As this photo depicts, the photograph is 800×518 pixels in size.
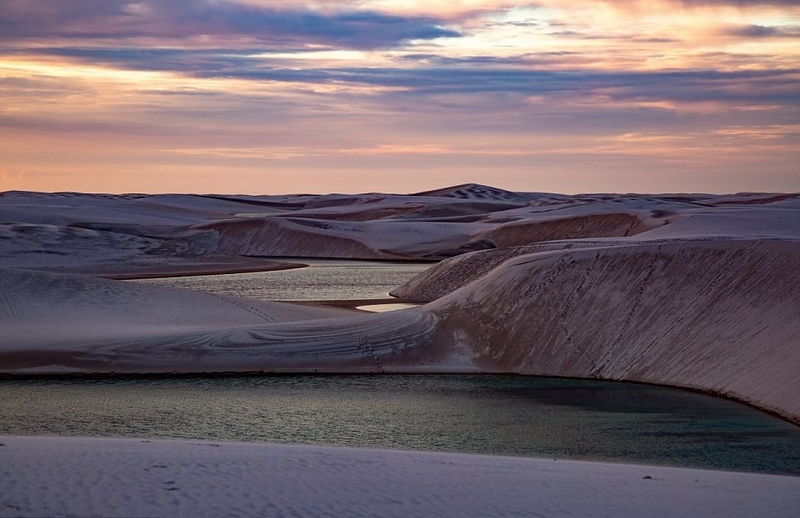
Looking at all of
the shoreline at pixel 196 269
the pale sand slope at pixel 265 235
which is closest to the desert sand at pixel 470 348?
the shoreline at pixel 196 269

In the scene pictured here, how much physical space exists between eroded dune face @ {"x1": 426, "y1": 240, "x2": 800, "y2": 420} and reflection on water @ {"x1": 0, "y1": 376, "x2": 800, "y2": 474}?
0.66 meters

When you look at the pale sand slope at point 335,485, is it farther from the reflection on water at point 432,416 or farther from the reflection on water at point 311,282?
the reflection on water at point 311,282

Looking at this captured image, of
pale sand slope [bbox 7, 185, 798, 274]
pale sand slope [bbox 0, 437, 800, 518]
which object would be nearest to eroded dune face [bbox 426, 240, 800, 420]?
pale sand slope [bbox 0, 437, 800, 518]

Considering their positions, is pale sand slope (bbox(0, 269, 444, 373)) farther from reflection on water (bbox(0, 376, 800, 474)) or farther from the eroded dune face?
the eroded dune face

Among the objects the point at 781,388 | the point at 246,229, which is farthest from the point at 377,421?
the point at 246,229

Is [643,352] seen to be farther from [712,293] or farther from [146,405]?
[146,405]

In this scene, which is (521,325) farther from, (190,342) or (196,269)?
(196,269)

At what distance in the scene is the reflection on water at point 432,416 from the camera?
1288cm

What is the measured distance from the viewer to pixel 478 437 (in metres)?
13.4

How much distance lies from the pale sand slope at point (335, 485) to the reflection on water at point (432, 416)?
7.32 ft

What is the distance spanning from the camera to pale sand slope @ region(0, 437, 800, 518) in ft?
24.4

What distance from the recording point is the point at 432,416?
14.9 meters

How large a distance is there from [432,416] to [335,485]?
656 cm

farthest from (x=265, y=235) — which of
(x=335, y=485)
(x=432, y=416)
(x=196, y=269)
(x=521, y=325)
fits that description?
(x=335, y=485)
